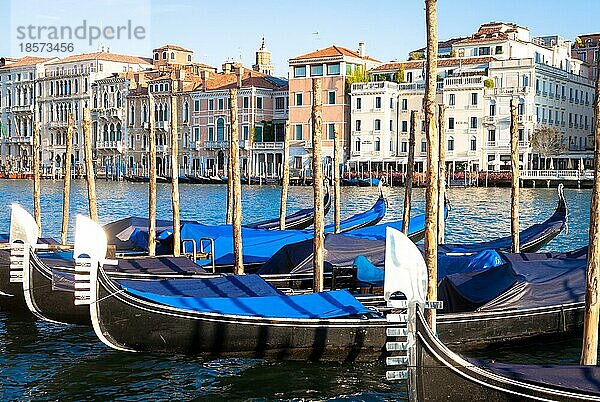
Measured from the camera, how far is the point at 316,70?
123 feet

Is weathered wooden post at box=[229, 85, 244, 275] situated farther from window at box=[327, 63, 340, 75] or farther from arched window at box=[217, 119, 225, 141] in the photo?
arched window at box=[217, 119, 225, 141]

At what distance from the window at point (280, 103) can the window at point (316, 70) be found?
105 inches

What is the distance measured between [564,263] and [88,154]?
6.03m

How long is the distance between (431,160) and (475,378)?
6.83 feet

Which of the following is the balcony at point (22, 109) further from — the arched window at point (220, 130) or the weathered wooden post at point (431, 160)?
the weathered wooden post at point (431, 160)

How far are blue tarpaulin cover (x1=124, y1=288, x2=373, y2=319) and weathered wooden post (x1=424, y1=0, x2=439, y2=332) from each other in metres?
1.09

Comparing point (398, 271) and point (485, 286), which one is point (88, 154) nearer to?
point (485, 286)

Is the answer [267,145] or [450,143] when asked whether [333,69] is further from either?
[450,143]

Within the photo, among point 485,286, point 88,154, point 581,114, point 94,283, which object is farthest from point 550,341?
point 581,114

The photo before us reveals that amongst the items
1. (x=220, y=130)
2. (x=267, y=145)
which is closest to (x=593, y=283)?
(x=267, y=145)

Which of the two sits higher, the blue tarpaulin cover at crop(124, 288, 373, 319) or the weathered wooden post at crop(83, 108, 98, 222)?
the weathered wooden post at crop(83, 108, 98, 222)

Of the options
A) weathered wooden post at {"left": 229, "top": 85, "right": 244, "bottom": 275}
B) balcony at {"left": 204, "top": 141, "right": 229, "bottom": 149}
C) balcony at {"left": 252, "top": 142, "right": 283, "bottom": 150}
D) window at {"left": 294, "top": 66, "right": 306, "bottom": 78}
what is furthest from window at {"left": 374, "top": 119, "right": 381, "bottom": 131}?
weathered wooden post at {"left": 229, "top": 85, "right": 244, "bottom": 275}

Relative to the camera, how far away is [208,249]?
10.2 m

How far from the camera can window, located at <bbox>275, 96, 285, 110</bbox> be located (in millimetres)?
39594
